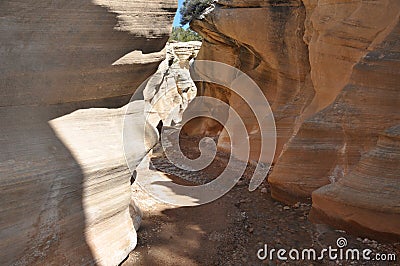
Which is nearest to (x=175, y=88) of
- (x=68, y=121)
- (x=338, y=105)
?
(x=338, y=105)

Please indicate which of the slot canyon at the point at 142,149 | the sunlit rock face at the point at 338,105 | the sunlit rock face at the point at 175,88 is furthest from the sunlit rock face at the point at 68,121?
the sunlit rock face at the point at 175,88

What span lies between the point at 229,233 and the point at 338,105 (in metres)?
→ 2.30

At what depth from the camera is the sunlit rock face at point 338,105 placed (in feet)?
15.2

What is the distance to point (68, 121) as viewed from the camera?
4000mm

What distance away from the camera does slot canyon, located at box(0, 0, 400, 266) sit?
11.7 ft

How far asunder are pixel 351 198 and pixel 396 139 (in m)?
0.87

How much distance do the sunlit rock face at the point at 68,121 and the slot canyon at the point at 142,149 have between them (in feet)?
0.03

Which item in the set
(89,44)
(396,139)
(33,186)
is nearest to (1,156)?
(33,186)

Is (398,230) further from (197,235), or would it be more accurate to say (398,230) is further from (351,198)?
(197,235)

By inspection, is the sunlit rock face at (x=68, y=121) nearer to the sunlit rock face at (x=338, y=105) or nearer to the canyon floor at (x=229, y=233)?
the canyon floor at (x=229, y=233)

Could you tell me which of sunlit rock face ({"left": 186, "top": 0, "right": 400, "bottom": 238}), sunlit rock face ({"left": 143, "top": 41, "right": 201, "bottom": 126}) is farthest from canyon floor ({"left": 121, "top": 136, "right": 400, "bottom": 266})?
sunlit rock face ({"left": 143, "top": 41, "right": 201, "bottom": 126})

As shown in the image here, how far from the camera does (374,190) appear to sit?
14.8 ft

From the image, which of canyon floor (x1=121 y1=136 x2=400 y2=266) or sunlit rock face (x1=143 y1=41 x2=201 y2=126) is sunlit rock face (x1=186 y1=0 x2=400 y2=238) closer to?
canyon floor (x1=121 y1=136 x2=400 y2=266)

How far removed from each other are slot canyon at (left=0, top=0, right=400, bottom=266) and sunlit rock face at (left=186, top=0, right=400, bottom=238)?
2 centimetres
